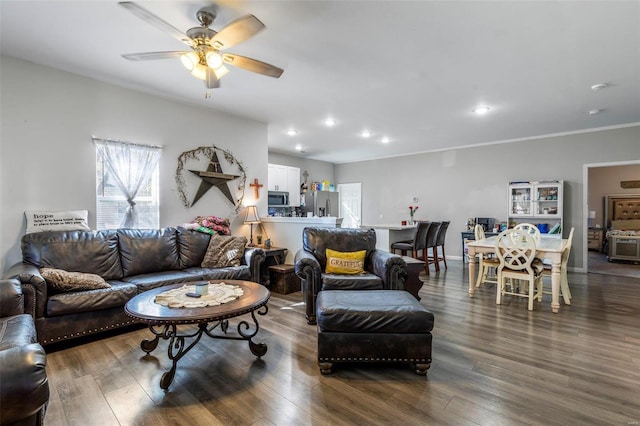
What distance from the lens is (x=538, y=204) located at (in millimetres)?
5957

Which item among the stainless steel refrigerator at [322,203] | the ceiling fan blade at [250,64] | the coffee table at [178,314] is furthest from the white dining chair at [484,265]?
the stainless steel refrigerator at [322,203]

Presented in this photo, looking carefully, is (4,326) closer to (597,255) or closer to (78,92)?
(78,92)

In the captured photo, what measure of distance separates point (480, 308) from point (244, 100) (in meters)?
4.00

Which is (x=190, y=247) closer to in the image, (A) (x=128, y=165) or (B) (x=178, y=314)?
(A) (x=128, y=165)

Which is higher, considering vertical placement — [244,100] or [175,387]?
[244,100]

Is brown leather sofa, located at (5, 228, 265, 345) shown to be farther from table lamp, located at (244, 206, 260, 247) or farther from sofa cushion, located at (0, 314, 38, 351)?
table lamp, located at (244, 206, 260, 247)

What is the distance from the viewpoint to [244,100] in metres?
4.14

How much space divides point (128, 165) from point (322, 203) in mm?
5490

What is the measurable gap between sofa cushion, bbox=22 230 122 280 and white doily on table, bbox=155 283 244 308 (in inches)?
49.2

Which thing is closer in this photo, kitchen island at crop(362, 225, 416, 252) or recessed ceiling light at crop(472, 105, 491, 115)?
recessed ceiling light at crop(472, 105, 491, 115)

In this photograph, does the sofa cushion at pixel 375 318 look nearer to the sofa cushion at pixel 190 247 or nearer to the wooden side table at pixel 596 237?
the sofa cushion at pixel 190 247

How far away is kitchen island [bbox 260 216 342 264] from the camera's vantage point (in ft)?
14.9

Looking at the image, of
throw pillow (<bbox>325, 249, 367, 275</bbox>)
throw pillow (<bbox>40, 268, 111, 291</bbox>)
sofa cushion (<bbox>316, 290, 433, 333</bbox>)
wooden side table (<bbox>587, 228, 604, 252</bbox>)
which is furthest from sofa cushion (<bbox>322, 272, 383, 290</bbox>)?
wooden side table (<bbox>587, 228, 604, 252</bbox>)

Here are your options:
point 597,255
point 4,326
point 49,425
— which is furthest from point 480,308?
point 597,255
